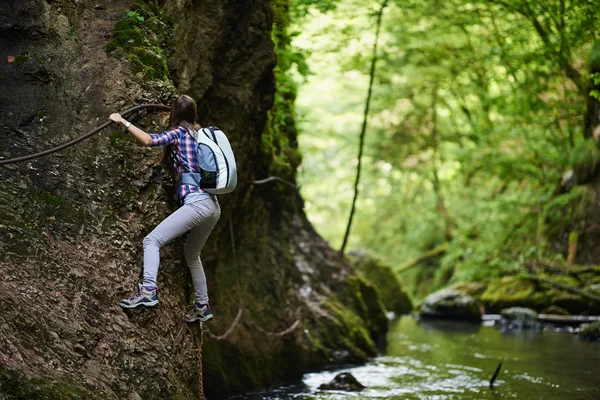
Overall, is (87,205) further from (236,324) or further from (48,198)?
(236,324)

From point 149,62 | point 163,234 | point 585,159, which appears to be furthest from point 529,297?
point 163,234

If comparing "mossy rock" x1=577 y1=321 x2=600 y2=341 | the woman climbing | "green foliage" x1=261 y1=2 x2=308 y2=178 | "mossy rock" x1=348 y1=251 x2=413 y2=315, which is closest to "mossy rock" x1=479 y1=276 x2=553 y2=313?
"mossy rock" x1=348 y1=251 x2=413 y2=315

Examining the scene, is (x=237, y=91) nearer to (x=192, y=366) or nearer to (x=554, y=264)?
(x=192, y=366)

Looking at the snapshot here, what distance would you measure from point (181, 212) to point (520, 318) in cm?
1551

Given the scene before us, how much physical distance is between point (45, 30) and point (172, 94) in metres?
1.33

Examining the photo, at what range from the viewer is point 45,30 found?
6.28 meters

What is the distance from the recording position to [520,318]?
19.0 metres

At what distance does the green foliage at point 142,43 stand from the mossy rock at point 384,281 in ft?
52.8

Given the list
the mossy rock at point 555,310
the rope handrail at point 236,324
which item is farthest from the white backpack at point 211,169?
the mossy rock at point 555,310

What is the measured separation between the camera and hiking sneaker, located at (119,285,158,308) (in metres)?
5.58

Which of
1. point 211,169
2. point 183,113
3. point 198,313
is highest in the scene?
point 183,113

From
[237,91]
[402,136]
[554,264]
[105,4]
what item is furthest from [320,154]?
[105,4]

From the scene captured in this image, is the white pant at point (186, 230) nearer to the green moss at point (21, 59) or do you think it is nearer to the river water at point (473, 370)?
the green moss at point (21, 59)

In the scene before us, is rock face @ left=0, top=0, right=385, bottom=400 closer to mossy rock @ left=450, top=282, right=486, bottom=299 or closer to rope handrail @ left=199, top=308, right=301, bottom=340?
rope handrail @ left=199, top=308, right=301, bottom=340
